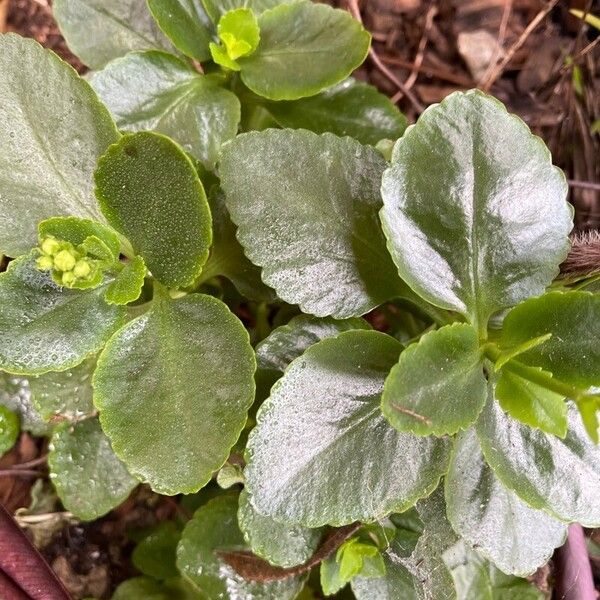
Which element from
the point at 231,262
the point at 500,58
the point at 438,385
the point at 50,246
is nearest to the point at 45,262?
the point at 50,246

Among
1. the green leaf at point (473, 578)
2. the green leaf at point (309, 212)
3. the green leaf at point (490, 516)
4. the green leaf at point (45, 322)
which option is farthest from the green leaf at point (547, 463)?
the green leaf at point (45, 322)

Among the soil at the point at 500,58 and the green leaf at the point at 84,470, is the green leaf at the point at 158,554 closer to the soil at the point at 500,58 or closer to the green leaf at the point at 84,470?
the green leaf at the point at 84,470

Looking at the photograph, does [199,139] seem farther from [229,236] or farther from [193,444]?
[193,444]

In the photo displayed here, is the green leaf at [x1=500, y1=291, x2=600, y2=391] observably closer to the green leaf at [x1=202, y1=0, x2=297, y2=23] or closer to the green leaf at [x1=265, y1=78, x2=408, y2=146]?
the green leaf at [x1=265, y1=78, x2=408, y2=146]

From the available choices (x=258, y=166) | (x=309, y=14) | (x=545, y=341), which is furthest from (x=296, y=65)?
(x=545, y=341)

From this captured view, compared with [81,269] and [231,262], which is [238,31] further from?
[81,269]

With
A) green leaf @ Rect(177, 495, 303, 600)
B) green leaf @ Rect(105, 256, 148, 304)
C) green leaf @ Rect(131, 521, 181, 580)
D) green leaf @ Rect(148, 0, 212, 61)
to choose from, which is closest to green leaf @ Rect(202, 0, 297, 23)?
green leaf @ Rect(148, 0, 212, 61)
